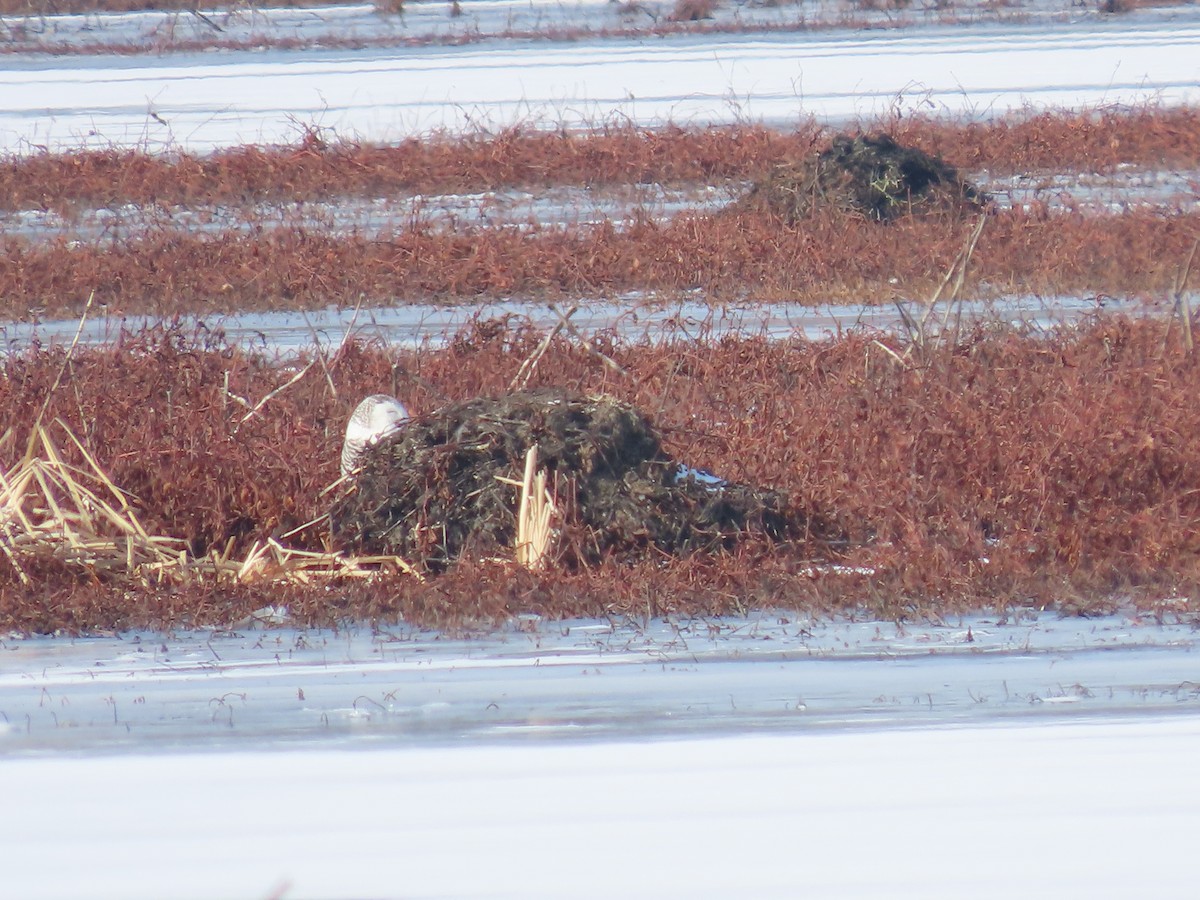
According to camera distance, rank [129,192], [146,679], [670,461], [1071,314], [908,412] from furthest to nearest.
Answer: [129,192] < [1071,314] < [908,412] < [670,461] < [146,679]

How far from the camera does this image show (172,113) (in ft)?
66.0

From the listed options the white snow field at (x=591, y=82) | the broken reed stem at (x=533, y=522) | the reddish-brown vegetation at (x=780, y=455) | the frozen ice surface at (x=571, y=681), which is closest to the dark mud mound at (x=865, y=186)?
the reddish-brown vegetation at (x=780, y=455)

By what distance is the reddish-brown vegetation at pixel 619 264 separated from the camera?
10.4 m

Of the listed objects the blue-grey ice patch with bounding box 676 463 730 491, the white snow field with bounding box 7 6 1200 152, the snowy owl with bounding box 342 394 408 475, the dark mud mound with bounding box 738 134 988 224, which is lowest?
the white snow field with bounding box 7 6 1200 152

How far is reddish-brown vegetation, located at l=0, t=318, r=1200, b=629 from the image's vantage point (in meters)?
5.16

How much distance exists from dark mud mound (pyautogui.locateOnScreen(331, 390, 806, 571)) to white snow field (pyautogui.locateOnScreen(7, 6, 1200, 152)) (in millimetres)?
11071

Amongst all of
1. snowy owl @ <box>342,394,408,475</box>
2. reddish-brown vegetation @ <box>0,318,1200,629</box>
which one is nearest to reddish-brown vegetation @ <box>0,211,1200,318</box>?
reddish-brown vegetation @ <box>0,318,1200,629</box>

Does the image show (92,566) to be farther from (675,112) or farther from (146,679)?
(675,112)

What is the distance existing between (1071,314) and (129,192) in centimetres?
854

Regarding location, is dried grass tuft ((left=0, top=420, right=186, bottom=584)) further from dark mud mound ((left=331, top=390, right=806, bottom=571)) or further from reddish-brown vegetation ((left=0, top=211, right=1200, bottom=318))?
reddish-brown vegetation ((left=0, top=211, right=1200, bottom=318))

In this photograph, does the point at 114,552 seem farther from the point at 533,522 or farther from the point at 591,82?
the point at 591,82

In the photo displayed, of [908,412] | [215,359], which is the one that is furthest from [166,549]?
[908,412]

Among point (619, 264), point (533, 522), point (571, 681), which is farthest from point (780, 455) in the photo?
point (619, 264)

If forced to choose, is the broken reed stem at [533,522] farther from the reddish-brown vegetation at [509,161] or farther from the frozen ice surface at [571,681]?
the reddish-brown vegetation at [509,161]
